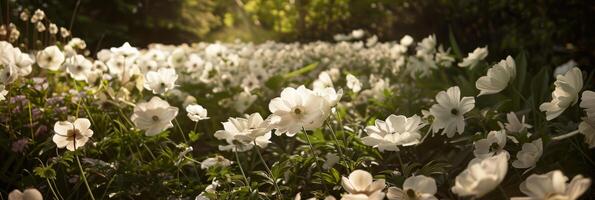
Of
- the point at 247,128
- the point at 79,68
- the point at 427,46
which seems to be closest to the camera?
the point at 247,128

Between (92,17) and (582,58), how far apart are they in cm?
872

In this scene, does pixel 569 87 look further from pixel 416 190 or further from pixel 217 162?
pixel 217 162

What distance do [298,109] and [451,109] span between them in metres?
0.48

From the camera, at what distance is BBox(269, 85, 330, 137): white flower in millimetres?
1435

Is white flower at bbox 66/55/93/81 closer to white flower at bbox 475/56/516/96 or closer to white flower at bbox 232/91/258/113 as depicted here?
white flower at bbox 232/91/258/113

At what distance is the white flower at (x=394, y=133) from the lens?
57.7 inches

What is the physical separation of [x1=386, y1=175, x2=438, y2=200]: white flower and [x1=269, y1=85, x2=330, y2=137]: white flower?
327mm

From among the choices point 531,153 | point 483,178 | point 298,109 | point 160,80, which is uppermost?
point 483,178

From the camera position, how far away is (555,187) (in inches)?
37.6

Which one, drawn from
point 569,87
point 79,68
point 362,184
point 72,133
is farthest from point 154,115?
point 79,68

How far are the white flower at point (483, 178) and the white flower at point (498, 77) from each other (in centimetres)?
71

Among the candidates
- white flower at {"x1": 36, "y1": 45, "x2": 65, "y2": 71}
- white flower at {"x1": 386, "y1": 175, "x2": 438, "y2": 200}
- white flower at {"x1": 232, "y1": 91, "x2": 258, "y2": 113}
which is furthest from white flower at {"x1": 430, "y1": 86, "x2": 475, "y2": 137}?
white flower at {"x1": 36, "y1": 45, "x2": 65, "y2": 71}

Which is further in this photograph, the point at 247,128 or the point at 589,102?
the point at 247,128

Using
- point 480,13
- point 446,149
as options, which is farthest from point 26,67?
point 480,13
